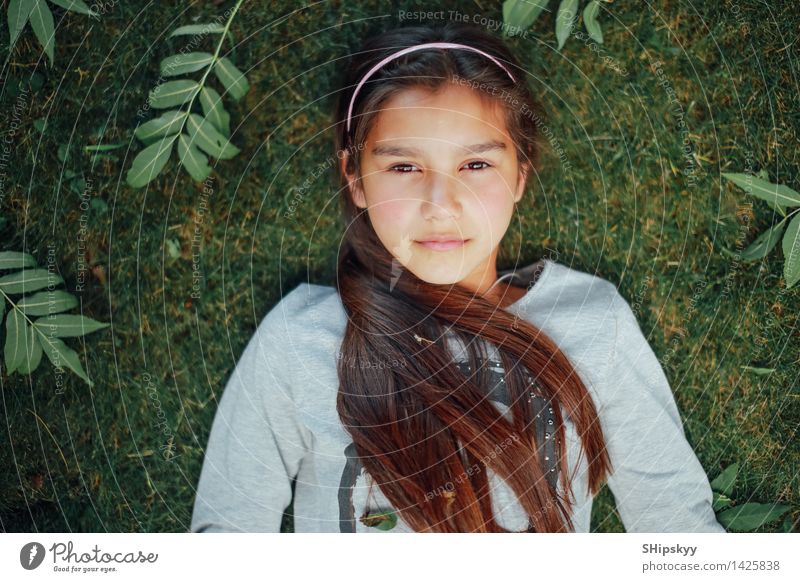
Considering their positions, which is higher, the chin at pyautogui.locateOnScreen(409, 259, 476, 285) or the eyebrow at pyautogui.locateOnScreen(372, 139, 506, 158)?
the eyebrow at pyautogui.locateOnScreen(372, 139, 506, 158)

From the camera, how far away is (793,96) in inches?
29.6

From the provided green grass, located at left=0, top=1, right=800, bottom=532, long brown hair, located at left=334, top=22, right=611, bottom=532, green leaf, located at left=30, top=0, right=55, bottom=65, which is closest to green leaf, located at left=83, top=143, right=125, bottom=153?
green grass, located at left=0, top=1, right=800, bottom=532

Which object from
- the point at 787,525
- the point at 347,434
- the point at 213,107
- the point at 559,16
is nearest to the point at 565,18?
the point at 559,16

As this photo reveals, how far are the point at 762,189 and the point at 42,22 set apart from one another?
0.78 meters

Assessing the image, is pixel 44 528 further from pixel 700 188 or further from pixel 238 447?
pixel 700 188

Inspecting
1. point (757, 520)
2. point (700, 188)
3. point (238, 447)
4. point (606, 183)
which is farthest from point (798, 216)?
point (238, 447)

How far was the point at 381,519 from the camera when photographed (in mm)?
732

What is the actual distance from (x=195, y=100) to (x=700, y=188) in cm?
55

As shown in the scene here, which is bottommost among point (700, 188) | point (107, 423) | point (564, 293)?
point (107, 423)

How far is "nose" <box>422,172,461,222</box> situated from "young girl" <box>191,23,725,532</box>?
0.03 meters

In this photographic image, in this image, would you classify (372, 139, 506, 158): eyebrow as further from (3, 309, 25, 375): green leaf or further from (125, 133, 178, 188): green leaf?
(3, 309, 25, 375): green leaf

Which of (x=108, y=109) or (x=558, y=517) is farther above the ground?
(x=108, y=109)

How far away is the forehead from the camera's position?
2.25 feet

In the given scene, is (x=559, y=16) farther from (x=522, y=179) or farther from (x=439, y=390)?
(x=439, y=390)
